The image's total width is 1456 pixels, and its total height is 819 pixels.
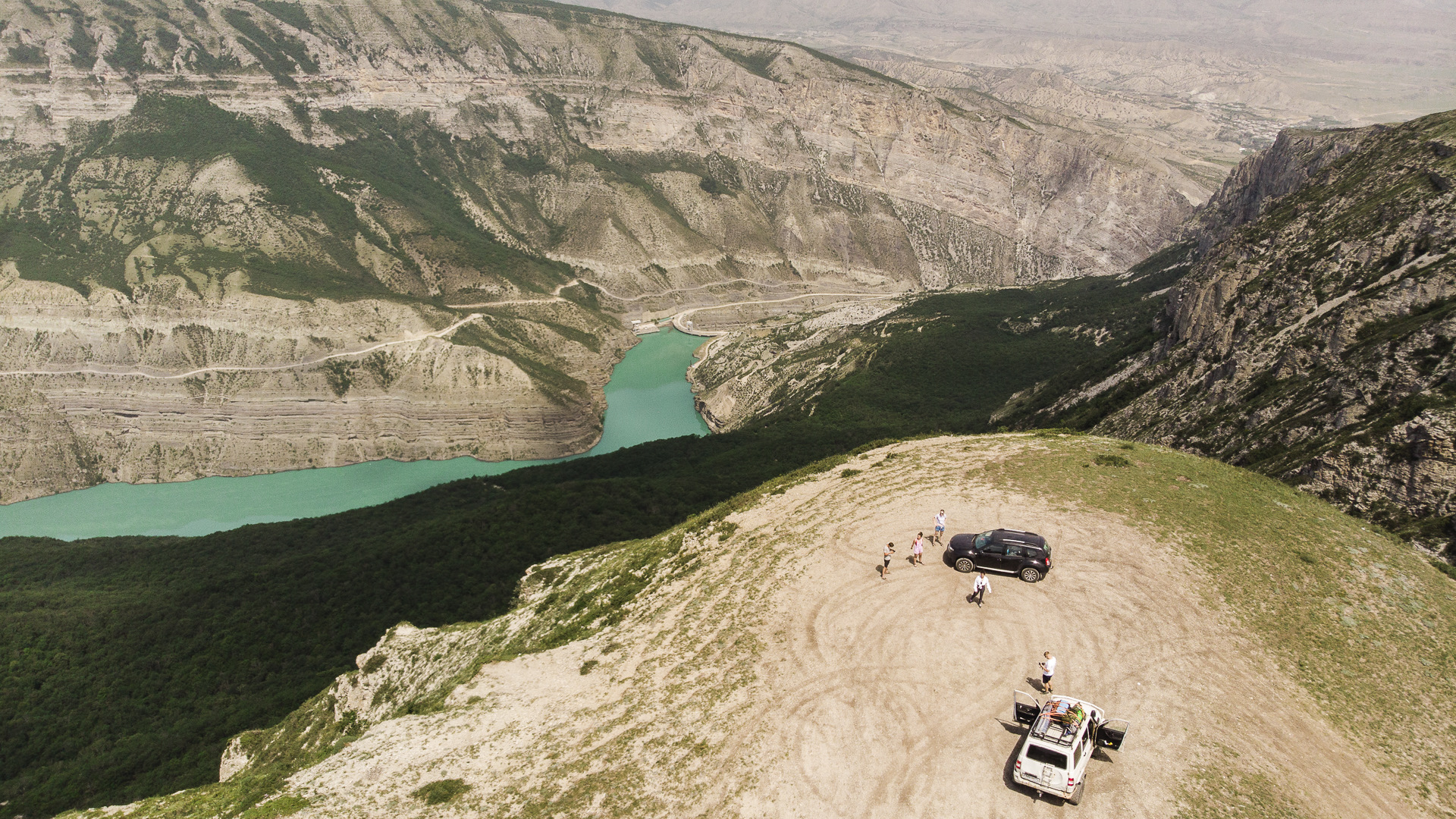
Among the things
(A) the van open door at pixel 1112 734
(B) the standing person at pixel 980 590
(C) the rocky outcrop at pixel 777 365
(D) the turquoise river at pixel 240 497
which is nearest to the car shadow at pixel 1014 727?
(A) the van open door at pixel 1112 734

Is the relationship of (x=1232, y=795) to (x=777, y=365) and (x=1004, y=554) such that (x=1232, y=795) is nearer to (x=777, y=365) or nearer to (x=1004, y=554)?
(x=1004, y=554)

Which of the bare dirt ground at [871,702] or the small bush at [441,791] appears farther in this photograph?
the small bush at [441,791]

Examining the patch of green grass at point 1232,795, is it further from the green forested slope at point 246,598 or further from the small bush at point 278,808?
the green forested slope at point 246,598

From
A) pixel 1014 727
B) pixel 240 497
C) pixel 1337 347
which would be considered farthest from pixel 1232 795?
pixel 240 497

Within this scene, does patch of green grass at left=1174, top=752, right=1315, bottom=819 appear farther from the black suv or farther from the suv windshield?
the black suv

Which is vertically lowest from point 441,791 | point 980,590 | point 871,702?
point 871,702

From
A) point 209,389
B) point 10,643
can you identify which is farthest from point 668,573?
point 209,389

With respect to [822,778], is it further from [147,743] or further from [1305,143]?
[1305,143]
